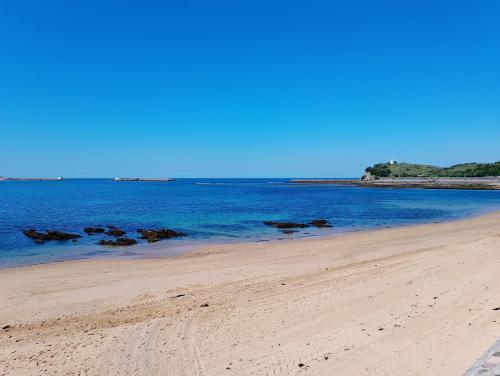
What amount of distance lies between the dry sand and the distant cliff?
544 feet

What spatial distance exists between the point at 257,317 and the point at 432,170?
635 feet

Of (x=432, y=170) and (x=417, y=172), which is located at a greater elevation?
(x=432, y=170)

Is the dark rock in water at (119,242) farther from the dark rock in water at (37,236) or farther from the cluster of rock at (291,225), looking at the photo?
the cluster of rock at (291,225)

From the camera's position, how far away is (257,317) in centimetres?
896

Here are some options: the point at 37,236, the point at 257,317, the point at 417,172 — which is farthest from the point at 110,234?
the point at 417,172

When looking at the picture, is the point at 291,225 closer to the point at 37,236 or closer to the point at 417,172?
the point at 37,236

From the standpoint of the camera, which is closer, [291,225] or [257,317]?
[257,317]

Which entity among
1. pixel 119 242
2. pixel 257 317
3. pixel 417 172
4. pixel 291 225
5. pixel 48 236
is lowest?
pixel 291 225

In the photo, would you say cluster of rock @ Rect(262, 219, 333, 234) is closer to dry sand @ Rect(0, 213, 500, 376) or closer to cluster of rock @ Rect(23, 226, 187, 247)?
cluster of rock @ Rect(23, 226, 187, 247)

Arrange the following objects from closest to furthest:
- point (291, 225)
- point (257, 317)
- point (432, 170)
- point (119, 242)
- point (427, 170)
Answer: point (257, 317) < point (119, 242) < point (291, 225) < point (432, 170) < point (427, 170)

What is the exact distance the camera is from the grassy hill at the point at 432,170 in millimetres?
156250

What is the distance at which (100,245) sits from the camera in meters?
23.2

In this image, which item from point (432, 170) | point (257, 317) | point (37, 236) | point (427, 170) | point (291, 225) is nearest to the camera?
point (257, 317)

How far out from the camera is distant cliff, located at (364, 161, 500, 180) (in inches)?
6163
